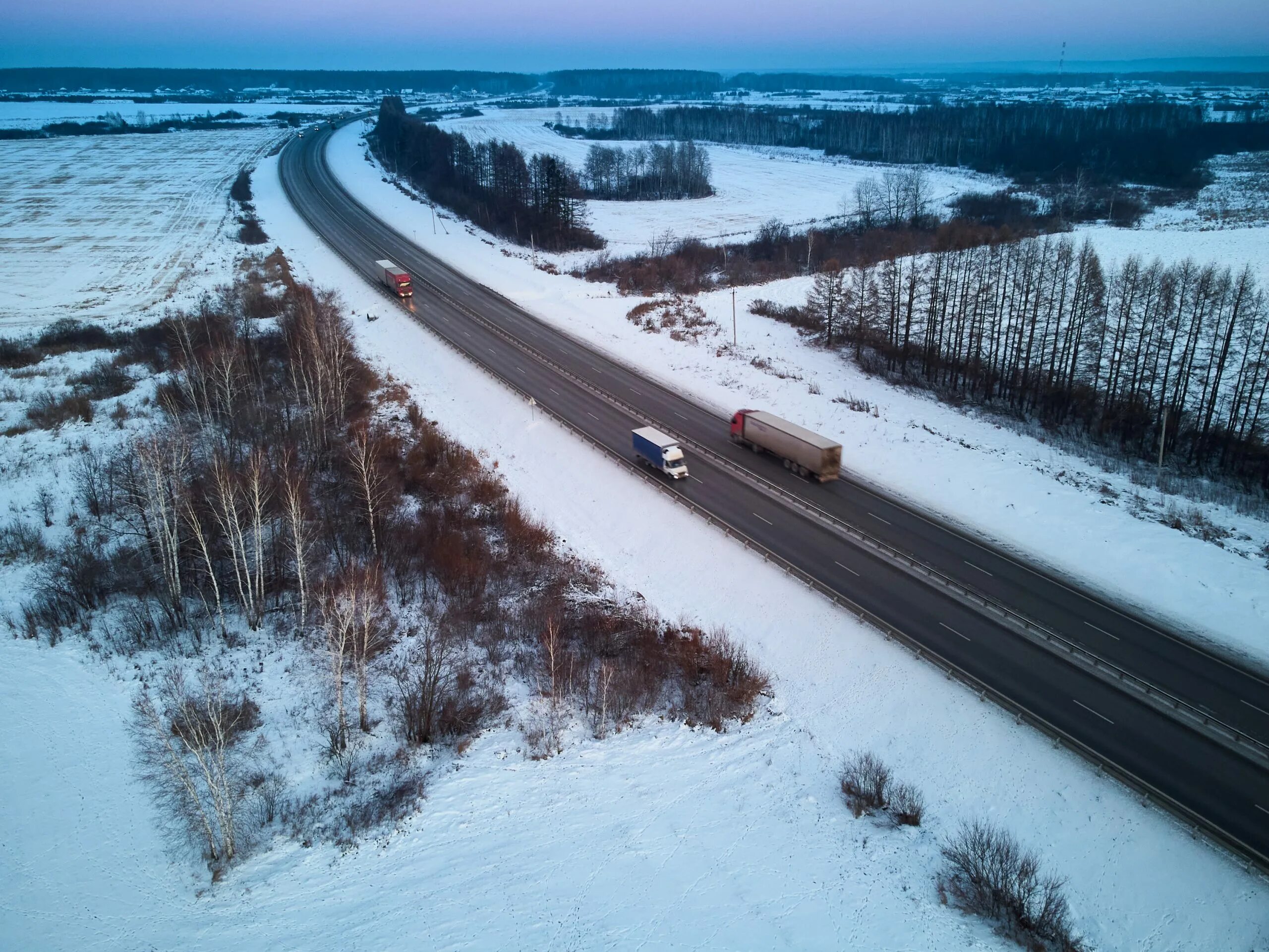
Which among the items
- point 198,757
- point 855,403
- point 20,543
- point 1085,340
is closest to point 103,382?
point 20,543

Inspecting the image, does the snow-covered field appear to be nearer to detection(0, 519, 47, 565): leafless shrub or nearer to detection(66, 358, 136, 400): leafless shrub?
detection(0, 519, 47, 565): leafless shrub

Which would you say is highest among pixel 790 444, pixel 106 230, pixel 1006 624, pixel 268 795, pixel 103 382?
pixel 106 230

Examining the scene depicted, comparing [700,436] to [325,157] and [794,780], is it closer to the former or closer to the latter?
[794,780]

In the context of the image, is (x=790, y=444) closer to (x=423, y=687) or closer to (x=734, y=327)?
(x=423, y=687)

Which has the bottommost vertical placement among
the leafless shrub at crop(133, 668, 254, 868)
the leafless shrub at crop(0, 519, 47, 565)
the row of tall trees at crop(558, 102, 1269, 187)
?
the leafless shrub at crop(133, 668, 254, 868)

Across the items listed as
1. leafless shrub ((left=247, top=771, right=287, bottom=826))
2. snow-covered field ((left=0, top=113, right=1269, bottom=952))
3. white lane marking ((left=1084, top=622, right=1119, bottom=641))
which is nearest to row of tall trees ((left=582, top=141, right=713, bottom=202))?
white lane marking ((left=1084, top=622, right=1119, bottom=641))

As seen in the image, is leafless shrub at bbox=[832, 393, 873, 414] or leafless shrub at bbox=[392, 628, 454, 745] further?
leafless shrub at bbox=[832, 393, 873, 414]
